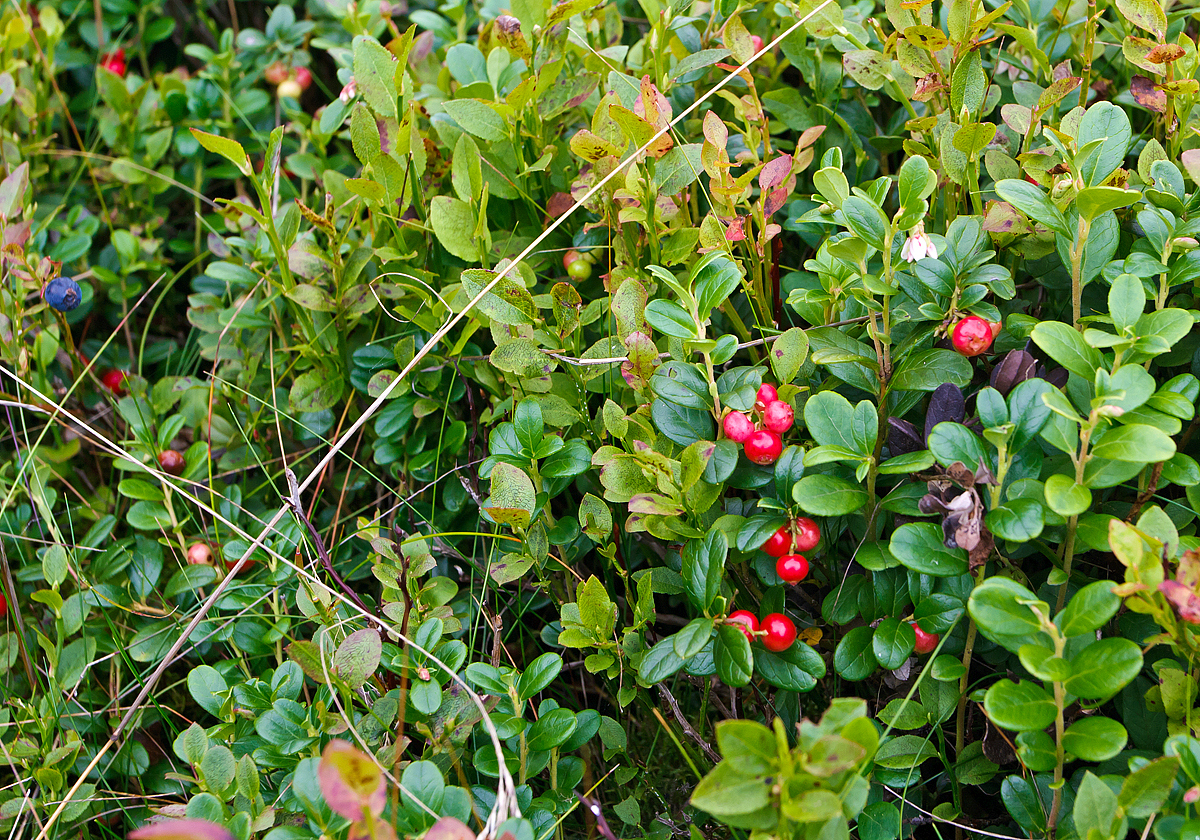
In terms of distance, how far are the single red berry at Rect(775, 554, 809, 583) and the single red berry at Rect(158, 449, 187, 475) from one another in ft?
4.15

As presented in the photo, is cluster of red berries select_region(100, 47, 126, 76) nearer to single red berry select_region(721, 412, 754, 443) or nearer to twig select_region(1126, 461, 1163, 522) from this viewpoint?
single red berry select_region(721, 412, 754, 443)

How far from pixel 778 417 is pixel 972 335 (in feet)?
0.94

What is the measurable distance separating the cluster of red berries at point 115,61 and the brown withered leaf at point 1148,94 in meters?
2.40

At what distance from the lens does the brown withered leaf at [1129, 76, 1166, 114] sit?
1495 mm

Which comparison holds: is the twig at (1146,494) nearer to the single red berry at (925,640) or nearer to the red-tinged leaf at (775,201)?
the single red berry at (925,640)

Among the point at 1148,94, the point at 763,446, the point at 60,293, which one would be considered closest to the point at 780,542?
the point at 763,446

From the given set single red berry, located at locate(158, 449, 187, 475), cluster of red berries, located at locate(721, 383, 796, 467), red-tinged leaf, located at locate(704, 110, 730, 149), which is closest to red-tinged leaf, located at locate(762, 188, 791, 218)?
red-tinged leaf, located at locate(704, 110, 730, 149)

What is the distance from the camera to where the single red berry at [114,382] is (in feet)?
7.13

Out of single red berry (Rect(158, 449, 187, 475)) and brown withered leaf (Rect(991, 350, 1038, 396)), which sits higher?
brown withered leaf (Rect(991, 350, 1038, 396))

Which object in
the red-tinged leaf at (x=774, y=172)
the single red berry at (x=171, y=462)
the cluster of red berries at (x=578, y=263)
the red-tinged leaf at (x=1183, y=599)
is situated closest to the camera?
the red-tinged leaf at (x=1183, y=599)

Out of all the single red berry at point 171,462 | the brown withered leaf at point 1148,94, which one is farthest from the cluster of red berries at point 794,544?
the single red berry at point 171,462

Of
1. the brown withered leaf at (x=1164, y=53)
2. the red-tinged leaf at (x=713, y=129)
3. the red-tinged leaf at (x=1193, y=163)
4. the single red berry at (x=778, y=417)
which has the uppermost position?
the red-tinged leaf at (x=713, y=129)

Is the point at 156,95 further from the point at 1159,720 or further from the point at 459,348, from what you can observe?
the point at 1159,720

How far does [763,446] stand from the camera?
1287 mm
